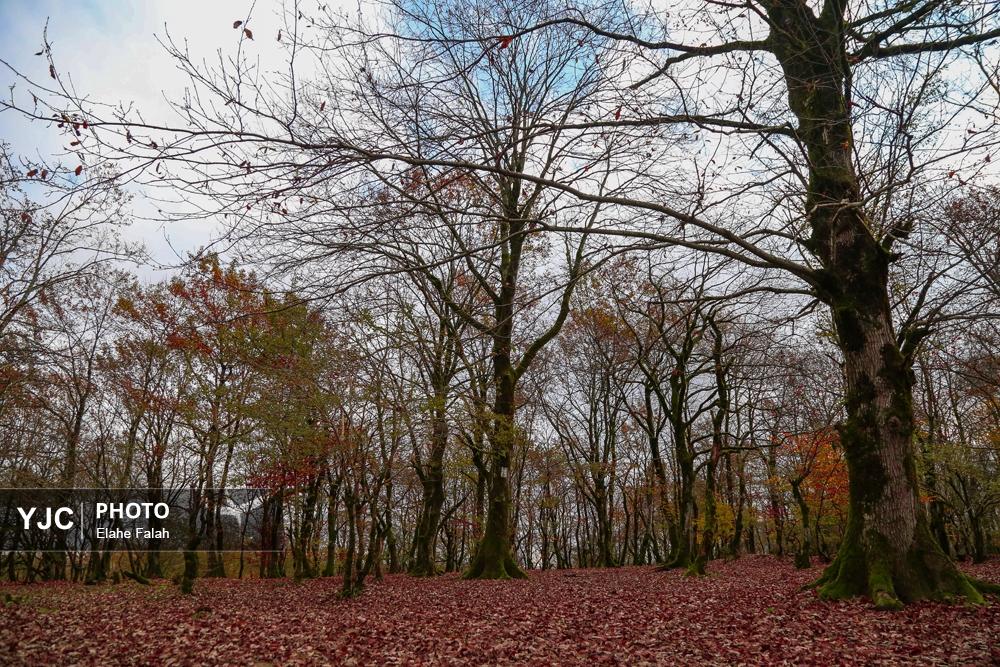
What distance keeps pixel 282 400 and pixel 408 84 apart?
35.0ft

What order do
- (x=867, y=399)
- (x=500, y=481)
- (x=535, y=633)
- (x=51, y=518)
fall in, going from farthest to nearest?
(x=51, y=518), (x=500, y=481), (x=867, y=399), (x=535, y=633)

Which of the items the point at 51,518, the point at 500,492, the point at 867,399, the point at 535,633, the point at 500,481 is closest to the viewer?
the point at 535,633

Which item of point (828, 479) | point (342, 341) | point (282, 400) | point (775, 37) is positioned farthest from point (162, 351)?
point (828, 479)

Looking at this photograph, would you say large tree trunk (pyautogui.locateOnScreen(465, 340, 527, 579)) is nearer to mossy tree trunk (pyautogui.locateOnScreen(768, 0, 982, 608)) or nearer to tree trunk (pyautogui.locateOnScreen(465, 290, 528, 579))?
tree trunk (pyautogui.locateOnScreen(465, 290, 528, 579))

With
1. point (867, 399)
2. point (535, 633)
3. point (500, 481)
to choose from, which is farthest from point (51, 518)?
point (867, 399)

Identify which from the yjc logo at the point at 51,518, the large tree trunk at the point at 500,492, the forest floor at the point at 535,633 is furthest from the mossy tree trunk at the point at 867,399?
the yjc logo at the point at 51,518

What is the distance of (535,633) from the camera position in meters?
6.84

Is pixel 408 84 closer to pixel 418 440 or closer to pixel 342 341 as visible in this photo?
pixel 342 341

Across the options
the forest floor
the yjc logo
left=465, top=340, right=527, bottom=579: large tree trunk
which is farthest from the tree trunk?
the yjc logo

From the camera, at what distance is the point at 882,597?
6.68 m

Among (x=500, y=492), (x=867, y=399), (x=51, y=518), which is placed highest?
(x=867, y=399)

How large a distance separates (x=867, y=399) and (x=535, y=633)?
16.4 ft

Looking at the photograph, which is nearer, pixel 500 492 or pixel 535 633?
pixel 535 633

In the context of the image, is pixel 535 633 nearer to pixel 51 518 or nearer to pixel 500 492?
pixel 500 492
